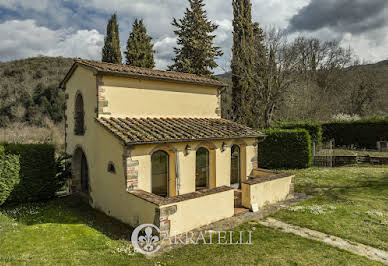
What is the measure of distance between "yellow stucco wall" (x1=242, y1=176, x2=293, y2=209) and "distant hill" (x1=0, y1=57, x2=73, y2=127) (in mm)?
36975

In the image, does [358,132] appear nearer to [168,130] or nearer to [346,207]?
[346,207]

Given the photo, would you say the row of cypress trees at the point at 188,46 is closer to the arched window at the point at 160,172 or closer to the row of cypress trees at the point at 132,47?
the row of cypress trees at the point at 132,47

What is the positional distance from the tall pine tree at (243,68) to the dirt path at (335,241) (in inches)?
537

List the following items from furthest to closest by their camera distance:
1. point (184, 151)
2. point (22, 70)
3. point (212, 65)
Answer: point (22, 70)
point (212, 65)
point (184, 151)

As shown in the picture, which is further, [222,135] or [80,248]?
[222,135]

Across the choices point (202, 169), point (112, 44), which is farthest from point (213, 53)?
point (202, 169)

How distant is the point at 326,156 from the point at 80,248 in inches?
731

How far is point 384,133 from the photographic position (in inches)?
959

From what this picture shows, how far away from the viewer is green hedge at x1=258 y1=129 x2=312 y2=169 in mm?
18172

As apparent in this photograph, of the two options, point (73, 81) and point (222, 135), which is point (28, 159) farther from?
point (222, 135)

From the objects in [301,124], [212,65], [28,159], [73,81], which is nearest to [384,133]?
[301,124]

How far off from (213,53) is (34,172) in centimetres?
2278

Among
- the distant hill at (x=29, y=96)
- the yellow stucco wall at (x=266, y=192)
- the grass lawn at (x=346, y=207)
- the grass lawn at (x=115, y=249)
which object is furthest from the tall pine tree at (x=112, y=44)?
the yellow stucco wall at (x=266, y=192)

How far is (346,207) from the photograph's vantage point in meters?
9.94
